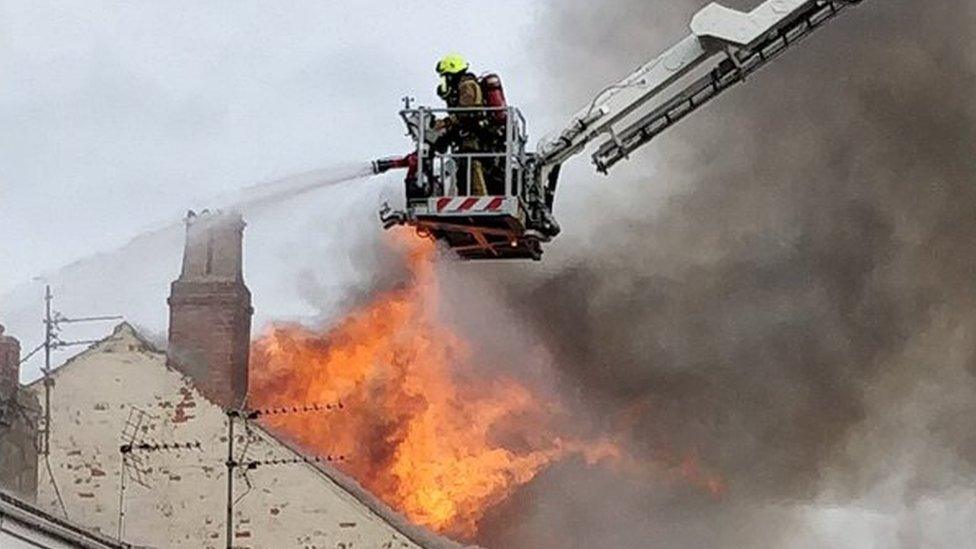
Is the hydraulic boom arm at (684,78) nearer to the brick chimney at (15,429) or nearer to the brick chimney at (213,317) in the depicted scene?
the brick chimney at (213,317)

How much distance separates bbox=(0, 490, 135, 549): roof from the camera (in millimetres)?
16234

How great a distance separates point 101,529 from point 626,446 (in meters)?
6.96

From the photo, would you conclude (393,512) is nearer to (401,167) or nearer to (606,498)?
(606,498)

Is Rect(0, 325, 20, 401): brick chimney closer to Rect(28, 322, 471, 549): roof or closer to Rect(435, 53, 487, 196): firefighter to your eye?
Rect(28, 322, 471, 549): roof

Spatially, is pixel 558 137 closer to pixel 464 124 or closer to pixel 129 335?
pixel 464 124

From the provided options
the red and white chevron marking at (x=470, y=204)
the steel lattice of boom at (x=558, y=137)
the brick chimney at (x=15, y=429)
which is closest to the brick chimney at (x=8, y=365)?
the brick chimney at (x=15, y=429)

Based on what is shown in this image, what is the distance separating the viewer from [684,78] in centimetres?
1675

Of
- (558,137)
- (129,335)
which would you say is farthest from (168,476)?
(558,137)

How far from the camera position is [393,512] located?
2464cm

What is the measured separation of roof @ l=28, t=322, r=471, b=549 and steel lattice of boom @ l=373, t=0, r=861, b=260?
25.5 ft

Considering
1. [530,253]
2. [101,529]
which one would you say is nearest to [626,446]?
[101,529]

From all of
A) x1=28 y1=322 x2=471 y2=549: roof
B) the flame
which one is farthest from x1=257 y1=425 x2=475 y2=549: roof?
the flame

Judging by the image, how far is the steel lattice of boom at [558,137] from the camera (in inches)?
621

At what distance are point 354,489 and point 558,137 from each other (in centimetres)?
913
